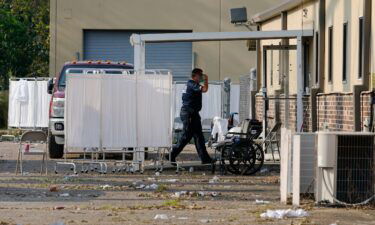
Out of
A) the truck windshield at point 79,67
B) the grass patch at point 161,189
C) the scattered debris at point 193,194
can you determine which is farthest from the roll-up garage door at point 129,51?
the scattered debris at point 193,194

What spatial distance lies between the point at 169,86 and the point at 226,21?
22.9 meters

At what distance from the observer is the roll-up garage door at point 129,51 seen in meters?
42.6

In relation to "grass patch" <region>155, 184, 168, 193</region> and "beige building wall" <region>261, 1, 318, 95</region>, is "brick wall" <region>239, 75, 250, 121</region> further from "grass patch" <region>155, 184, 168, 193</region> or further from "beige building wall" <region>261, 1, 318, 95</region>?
"grass patch" <region>155, 184, 168, 193</region>

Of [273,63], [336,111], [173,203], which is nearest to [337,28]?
[336,111]

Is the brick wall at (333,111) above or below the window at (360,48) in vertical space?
below

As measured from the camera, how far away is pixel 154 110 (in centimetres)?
2050

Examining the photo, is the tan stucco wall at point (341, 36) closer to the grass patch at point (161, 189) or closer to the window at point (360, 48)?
the window at point (360, 48)

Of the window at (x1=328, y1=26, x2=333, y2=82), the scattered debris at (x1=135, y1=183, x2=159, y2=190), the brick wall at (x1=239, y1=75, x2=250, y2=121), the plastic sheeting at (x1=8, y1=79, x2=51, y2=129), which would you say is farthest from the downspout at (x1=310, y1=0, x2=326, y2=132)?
the plastic sheeting at (x1=8, y1=79, x2=51, y2=129)

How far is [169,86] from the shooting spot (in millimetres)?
20531

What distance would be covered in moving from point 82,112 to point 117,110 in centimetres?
65

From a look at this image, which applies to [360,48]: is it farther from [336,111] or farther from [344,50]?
[336,111]

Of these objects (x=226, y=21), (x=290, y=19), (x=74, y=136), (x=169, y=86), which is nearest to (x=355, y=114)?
(x=169, y=86)

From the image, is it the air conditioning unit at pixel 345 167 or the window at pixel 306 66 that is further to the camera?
the window at pixel 306 66

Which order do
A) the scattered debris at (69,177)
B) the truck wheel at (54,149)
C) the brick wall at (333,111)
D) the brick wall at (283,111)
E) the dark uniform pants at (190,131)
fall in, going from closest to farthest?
the brick wall at (333,111), the scattered debris at (69,177), the dark uniform pants at (190,131), the brick wall at (283,111), the truck wheel at (54,149)
